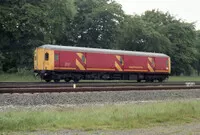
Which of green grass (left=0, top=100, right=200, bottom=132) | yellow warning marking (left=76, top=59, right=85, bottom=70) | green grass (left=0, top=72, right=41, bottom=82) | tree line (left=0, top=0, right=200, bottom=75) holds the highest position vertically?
tree line (left=0, top=0, right=200, bottom=75)

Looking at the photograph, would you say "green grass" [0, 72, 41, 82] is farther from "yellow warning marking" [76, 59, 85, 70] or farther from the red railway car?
"yellow warning marking" [76, 59, 85, 70]

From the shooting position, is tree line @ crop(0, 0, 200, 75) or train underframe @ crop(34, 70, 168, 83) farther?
tree line @ crop(0, 0, 200, 75)

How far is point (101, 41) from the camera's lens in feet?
187

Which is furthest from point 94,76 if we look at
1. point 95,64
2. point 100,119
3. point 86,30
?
point 86,30

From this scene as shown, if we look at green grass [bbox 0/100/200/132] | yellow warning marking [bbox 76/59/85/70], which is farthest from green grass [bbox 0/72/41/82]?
green grass [bbox 0/100/200/132]

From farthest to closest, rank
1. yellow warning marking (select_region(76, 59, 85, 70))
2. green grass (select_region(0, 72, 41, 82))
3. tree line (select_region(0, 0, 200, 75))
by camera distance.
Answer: tree line (select_region(0, 0, 200, 75)) < green grass (select_region(0, 72, 41, 82)) < yellow warning marking (select_region(76, 59, 85, 70))

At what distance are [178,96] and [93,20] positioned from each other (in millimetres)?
36026

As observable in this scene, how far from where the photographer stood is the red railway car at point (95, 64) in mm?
30016

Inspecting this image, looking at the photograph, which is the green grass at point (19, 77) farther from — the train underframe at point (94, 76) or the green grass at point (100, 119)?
the green grass at point (100, 119)

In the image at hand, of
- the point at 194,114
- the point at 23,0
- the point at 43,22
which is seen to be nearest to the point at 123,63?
the point at 43,22

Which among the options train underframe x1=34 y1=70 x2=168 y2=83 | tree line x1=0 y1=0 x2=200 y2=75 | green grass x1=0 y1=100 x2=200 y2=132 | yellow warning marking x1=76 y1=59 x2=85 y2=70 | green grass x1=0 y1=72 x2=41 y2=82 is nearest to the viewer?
green grass x1=0 y1=100 x2=200 y2=132

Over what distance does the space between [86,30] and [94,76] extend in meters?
25.0

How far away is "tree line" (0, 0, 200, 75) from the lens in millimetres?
41531

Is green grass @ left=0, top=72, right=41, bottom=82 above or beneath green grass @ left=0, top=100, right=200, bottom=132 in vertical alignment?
above
